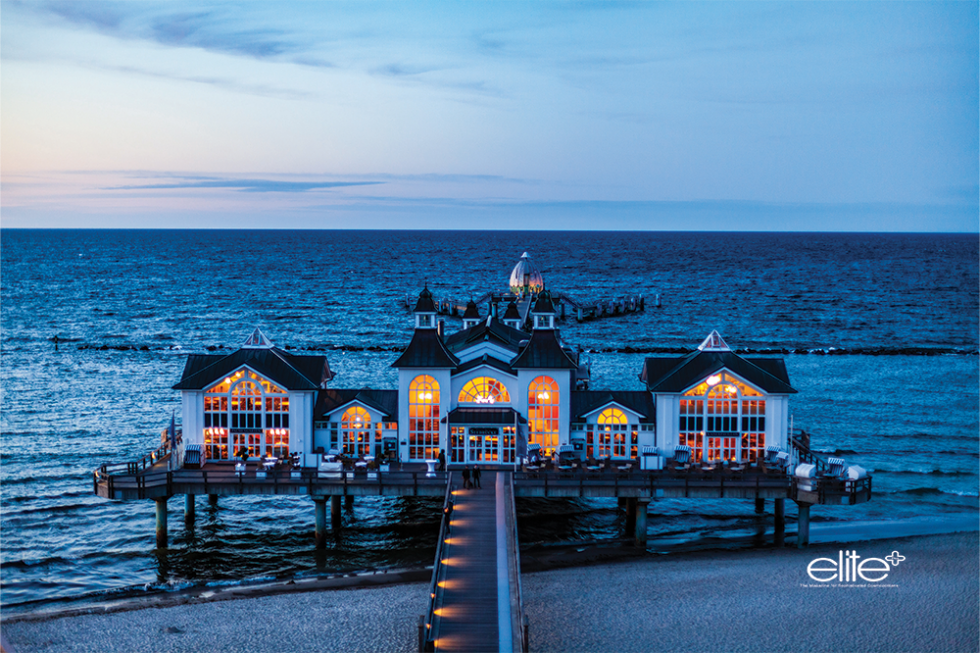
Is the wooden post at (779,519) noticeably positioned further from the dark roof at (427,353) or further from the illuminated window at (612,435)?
the dark roof at (427,353)

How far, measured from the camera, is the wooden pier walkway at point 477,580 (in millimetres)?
27062

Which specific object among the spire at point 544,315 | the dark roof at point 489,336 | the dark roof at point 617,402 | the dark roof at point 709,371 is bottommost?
the dark roof at point 617,402

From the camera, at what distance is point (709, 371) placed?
144ft

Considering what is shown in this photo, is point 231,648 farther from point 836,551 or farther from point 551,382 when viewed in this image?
point 836,551

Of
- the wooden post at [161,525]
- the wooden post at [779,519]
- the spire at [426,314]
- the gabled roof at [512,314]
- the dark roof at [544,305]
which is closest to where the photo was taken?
the wooden post at [161,525]

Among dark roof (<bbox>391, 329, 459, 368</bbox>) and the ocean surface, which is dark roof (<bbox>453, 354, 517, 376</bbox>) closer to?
dark roof (<bbox>391, 329, 459, 368</bbox>)

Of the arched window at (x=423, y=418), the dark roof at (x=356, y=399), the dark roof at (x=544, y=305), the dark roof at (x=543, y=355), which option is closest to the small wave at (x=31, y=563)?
the dark roof at (x=356, y=399)

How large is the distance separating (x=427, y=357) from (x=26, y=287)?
153056mm

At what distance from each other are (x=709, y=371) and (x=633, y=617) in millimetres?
14598

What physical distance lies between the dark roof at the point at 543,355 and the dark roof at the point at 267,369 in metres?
9.19

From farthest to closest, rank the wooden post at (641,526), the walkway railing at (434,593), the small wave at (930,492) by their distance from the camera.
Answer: the small wave at (930,492)
the wooden post at (641,526)
the walkway railing at (434,593)

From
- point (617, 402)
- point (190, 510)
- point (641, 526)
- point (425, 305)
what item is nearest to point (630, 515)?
point (641, 526)

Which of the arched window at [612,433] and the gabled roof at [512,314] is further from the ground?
the gabled roof at [512,314]

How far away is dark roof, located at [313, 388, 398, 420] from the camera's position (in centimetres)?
4484
